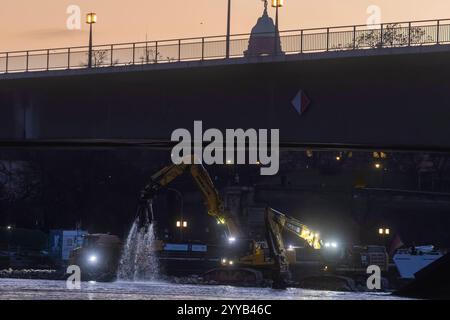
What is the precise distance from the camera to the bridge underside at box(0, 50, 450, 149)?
60531 mm

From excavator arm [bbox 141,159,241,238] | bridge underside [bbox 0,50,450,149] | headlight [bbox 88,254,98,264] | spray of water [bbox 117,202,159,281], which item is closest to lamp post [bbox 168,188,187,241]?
spray of water [bbox 117,202,159,281]

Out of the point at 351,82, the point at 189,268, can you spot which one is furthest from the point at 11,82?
the point at 189,268

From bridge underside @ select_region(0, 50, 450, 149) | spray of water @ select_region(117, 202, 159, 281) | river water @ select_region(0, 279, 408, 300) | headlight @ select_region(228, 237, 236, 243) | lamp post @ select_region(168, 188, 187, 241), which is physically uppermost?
bridge underside @ select_region(0, 50, 450, 149)

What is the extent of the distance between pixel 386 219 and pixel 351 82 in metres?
91.0

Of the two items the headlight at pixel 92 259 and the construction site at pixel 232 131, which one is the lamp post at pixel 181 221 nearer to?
the construction site at pixel 232 131

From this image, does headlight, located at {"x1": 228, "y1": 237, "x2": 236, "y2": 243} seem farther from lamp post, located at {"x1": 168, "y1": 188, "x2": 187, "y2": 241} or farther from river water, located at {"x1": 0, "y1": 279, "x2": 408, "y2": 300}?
lamp post, located at {"x1": 168, "y1": 188, "x2": 187, "y2": 241}

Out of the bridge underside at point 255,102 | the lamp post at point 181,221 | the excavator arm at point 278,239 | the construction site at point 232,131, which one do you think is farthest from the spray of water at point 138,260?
the lamp post at point 181,221

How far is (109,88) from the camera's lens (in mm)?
68375

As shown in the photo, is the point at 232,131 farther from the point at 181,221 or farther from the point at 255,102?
the point at 181,221

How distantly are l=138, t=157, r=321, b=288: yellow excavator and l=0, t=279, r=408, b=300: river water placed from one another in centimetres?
233

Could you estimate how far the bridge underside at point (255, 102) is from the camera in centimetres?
6053

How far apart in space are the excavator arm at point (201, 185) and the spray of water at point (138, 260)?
5.48 metres

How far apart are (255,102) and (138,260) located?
3471 cm
